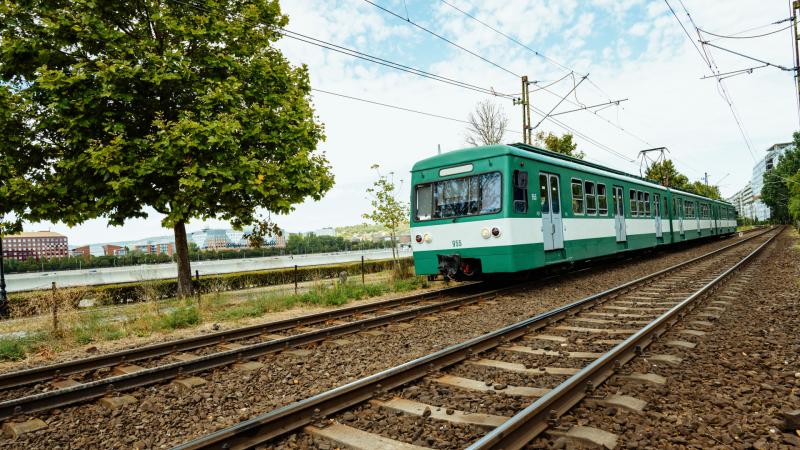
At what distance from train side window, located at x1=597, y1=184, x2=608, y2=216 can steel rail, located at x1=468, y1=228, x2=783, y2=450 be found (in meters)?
8.78

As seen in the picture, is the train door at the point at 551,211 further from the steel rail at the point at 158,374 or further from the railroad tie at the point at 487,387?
the railroad tie at the point at 487,387

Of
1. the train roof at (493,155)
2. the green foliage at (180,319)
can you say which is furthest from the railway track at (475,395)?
the green foliage at (180,319)

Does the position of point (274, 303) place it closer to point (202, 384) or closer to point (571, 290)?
point (202, 384)

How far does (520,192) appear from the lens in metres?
10.7

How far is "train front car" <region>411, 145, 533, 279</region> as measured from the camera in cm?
1026

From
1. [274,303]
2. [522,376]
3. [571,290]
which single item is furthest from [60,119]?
[571,290]

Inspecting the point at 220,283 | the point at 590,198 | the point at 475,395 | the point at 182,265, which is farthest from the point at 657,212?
the point at 475,395

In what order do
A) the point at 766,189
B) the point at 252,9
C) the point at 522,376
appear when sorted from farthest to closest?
the point at 766,189 < the point at 252,9 < the point at 522,376

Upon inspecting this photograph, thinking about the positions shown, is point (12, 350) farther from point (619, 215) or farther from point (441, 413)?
point (619, 215)

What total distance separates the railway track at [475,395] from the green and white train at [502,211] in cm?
345

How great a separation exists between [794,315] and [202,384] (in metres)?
8.54

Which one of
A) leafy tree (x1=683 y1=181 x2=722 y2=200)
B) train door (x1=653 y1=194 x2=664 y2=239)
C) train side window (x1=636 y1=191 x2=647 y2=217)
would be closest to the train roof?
train side window (x1=636 y1=191 x2=647 y2=217)

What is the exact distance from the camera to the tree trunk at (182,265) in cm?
1473

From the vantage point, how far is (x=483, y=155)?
10.6 m
